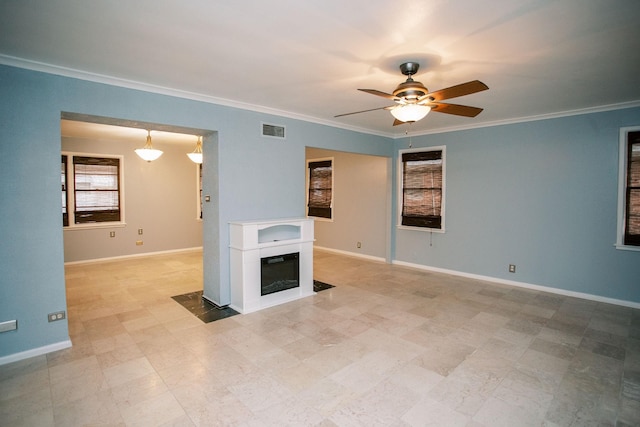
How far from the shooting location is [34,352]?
2908 millimetres

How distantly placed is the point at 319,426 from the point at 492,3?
2.86 meters

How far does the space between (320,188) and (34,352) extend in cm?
627

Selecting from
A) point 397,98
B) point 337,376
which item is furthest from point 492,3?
point 337,376

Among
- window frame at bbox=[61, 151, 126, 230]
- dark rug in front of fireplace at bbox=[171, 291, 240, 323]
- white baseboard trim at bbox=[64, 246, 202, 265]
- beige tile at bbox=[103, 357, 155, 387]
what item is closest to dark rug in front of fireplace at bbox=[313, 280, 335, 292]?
dark rug in front of fireplace at bbox=[171, 291, 240, 323]

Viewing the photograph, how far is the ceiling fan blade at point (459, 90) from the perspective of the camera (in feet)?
7.75

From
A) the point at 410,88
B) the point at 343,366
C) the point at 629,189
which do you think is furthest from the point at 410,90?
the point at 629,189

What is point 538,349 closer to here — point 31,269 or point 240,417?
point 240,417

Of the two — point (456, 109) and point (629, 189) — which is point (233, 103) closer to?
point (456, 109)

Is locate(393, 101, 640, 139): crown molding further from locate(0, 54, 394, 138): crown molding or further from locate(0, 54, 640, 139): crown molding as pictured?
locate(0, 54, 394, 138): crown molding

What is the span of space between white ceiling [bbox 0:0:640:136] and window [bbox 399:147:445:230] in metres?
2.21

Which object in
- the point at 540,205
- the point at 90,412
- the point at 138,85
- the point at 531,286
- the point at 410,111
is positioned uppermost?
the point at 138,85

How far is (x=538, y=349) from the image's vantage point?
306 centimetres

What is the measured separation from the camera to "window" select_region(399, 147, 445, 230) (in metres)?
5.93

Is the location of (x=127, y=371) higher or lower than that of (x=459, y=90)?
lower
